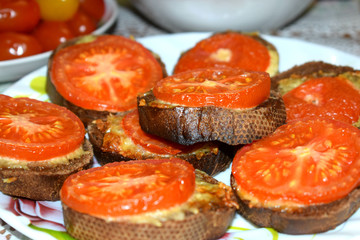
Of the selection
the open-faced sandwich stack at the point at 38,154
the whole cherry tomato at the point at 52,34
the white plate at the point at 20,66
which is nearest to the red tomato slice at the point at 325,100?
the open-faced sandwich stack at the point at 38,154

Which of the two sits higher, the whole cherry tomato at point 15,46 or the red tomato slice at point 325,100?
the red tomato slice at point 325,100

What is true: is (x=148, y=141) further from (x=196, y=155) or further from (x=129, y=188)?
(x=129, y=188)

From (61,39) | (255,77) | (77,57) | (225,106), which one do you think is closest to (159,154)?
(225,106)

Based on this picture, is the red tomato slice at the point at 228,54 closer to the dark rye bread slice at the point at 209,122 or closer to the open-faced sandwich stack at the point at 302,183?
the dark rye bread slice at the point at 209,122

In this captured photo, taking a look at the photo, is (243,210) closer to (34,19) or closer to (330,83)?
(330,83)

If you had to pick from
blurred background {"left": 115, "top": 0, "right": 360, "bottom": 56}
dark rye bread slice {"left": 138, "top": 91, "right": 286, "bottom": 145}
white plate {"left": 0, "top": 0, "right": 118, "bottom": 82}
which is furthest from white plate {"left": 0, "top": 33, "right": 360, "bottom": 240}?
blurred background {"left": 115, "top": 0, "right": 360, "bottom": 56}
